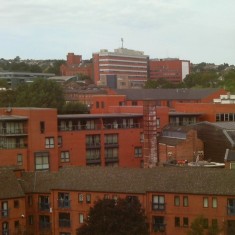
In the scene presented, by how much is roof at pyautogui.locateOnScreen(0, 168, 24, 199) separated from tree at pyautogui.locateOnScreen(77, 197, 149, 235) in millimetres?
8505

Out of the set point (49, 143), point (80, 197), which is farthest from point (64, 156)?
point (80, 197)

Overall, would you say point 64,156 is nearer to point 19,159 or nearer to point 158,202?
point 19,159

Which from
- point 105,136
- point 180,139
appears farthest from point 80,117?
point 180,139

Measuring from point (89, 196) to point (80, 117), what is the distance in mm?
29091

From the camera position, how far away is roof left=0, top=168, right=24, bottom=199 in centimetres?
5934

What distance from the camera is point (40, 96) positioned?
13362 centimetres

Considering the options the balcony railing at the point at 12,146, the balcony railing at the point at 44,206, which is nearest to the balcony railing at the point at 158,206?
the balcony railing at the point at 44,206

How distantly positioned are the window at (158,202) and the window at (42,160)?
25594mm

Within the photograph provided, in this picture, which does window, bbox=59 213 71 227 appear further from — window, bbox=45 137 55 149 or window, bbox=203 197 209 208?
window, bbox=45 137 55 149

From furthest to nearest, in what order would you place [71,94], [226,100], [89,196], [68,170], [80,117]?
[71,94] → [226,100] → [80,117] → [68,170] → [89,196]

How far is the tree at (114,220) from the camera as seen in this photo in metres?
52.3

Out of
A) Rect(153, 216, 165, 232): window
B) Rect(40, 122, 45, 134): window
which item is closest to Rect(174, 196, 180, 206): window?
Rect(153, 216, 165, 232): window

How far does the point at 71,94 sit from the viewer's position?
174750mm

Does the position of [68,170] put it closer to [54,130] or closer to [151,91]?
[54,130]
